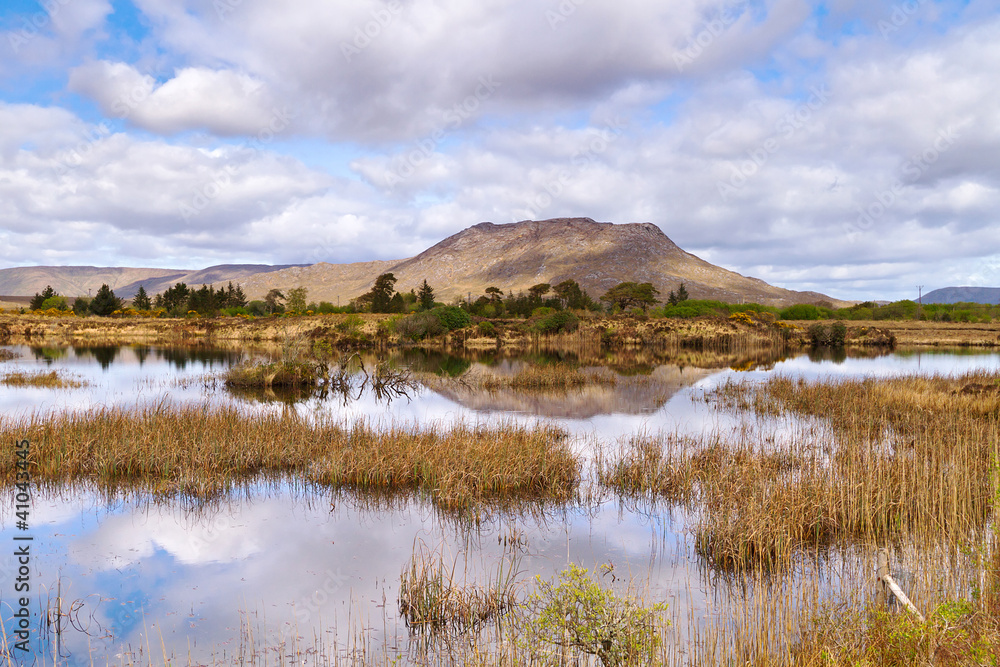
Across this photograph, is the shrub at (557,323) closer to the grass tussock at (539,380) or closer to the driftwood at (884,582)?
the grass tussock at (539,380)

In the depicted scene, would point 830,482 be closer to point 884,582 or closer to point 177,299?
point 884,582

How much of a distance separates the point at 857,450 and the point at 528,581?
8.44 meters

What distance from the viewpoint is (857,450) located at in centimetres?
1233

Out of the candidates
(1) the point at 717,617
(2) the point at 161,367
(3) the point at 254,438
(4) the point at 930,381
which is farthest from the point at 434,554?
(2) the point at 161,367

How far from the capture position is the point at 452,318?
57.7 metres

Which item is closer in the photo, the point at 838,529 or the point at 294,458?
the point at 838,529

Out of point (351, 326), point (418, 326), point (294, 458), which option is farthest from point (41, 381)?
point (418, 326)

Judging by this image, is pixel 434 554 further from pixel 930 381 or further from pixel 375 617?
pixel 930 381

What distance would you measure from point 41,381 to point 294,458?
18.5 meters

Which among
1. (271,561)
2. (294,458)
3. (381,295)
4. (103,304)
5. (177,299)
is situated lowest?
(271,561)

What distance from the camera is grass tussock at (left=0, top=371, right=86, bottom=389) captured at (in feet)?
78.0

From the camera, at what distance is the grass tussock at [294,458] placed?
10844 mm

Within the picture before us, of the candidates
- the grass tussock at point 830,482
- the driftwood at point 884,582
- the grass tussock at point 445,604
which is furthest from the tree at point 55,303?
the driftwood at point 884,582

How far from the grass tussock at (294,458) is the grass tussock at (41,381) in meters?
11.9
